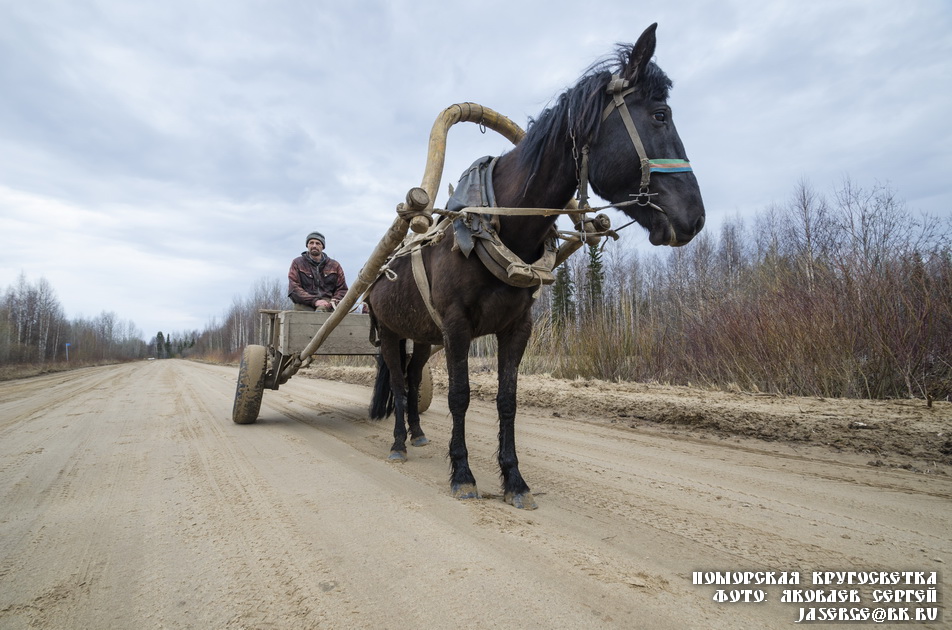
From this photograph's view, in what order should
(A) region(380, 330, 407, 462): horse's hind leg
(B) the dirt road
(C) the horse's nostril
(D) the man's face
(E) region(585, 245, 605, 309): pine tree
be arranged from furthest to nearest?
(E) region(585, 245, 605, 309): pine tree < (D) the man's face < (A) region(380, 330, 407, 462): horse's hind leg < (C) the horse's nostril < (B) the dirt road

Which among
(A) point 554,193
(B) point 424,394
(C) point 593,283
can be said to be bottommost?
(B) point 424,394

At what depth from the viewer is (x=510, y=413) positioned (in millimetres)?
2709

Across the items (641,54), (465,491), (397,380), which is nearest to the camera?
(641,54)

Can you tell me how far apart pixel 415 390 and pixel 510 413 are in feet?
6.70

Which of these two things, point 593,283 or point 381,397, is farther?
point 593,283

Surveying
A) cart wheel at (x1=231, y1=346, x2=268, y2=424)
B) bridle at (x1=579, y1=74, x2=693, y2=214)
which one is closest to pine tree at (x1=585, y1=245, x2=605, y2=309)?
bridle at (x1=579, y1=74, x2=693, y2=214)

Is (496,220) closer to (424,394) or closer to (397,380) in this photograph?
(397,380)

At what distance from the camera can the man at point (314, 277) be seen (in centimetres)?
626

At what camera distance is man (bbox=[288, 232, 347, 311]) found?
6262 millimetres

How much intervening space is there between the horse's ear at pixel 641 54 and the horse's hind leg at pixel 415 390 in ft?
10.1

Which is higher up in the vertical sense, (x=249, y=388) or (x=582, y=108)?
(x=582, y=108)

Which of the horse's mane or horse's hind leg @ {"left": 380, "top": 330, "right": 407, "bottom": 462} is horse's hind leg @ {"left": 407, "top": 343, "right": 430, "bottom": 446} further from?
the horse's mane

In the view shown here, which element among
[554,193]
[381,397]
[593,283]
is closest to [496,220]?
[554,193]

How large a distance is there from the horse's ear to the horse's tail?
3894mm
